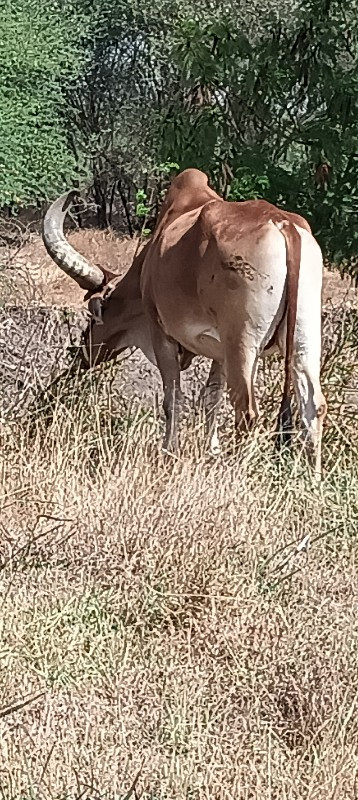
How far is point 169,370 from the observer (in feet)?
23.0

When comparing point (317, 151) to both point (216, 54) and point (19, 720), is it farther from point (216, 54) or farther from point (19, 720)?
point (19, 720)

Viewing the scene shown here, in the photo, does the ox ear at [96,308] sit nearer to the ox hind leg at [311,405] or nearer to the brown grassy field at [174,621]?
the brown grassy field at [174,621]

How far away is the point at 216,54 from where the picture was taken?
9180mm

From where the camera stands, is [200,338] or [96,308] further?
[96,308]

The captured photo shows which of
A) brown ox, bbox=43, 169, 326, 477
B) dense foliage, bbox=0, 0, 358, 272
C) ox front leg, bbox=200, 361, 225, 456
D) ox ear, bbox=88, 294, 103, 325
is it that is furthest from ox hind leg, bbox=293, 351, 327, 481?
dense foliage, bbox=0, 0, 358, 272

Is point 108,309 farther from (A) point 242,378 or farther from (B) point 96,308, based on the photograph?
(A) point 242,378

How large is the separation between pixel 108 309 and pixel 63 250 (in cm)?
50

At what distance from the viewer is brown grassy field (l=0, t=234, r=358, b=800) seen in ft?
11.0

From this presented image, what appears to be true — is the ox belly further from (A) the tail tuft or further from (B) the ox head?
(B) the ox head

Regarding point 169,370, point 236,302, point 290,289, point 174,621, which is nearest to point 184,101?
point 169,370

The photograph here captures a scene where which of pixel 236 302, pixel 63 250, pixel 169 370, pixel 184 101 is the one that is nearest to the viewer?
pixel 236 302

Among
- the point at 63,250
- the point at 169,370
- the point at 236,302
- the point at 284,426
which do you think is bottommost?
the point at 169,370

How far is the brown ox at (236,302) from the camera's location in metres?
5.92

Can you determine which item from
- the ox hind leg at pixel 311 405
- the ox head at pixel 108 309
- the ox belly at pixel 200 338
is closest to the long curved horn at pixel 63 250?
the ox head at pixel 108 309
